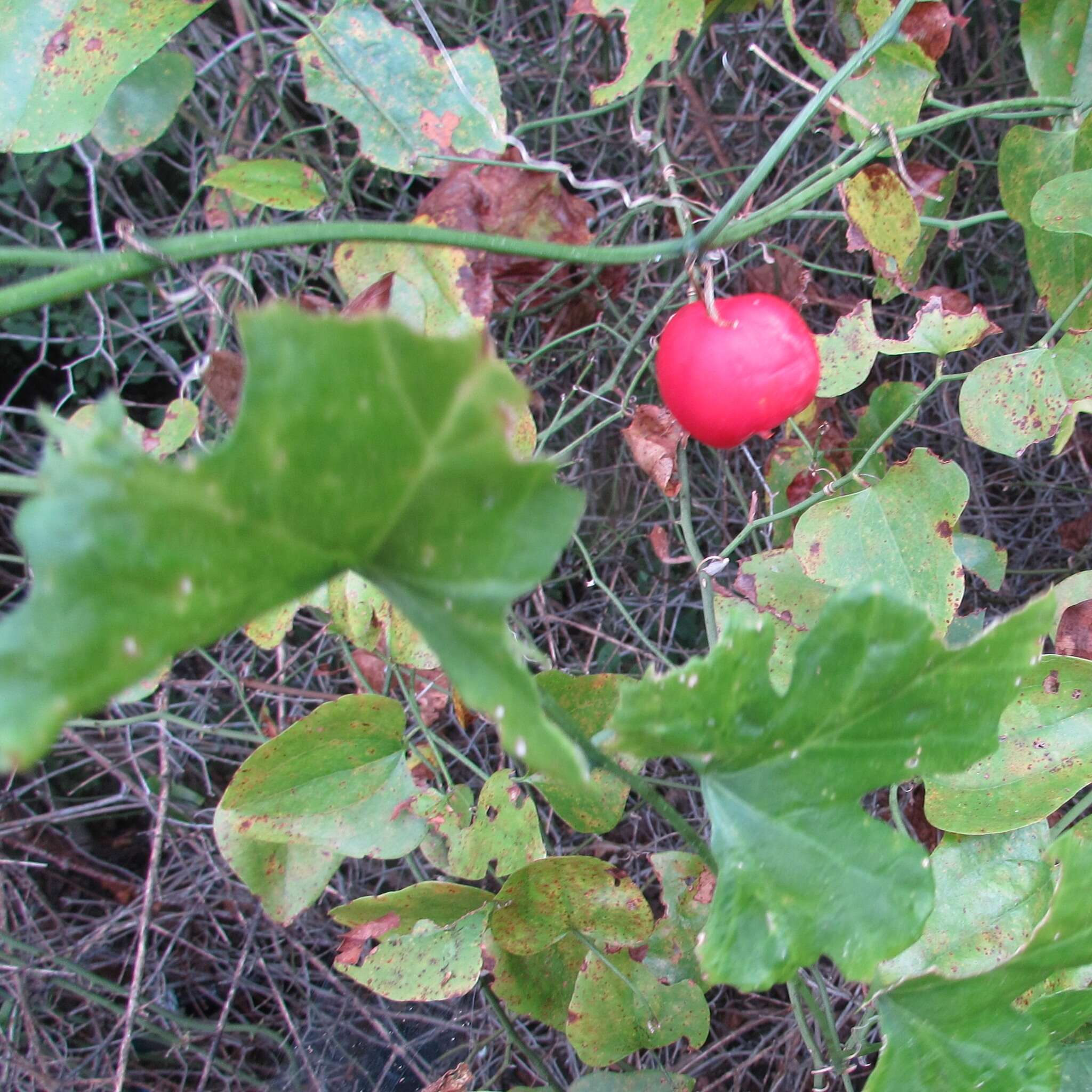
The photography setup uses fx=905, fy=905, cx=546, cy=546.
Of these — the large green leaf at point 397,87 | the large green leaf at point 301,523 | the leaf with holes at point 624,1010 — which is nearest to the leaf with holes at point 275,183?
the large green leaf at point 397,87

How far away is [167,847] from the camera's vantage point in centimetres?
130

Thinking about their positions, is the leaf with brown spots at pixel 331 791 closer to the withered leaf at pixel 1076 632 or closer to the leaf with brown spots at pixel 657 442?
the leaf with brown spots at pixel 657 442

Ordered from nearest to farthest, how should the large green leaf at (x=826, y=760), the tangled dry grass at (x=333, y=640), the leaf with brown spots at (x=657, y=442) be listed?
the large green leaf at (x=826, y=760) → the leaf with brown spots at (x=657, y=442) → the tangled dry grass at (x=333, y=640)

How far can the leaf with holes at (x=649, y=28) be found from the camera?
732 millimetres

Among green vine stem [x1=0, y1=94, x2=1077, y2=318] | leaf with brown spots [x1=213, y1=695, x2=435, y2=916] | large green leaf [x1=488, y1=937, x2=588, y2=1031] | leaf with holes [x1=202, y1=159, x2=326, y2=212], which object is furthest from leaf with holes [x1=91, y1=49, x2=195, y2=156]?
large green leaf [x1=488, y1=937, x2=588, y2=1031]

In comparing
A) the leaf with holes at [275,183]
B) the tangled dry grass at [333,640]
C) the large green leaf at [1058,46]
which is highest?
the leaf with holes at [275,183]

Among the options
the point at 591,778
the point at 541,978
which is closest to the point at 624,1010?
the point at 541,978

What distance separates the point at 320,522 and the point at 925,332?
0.59 m

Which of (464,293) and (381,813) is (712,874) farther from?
(464,293)

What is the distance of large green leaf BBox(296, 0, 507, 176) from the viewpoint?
Answer: 0.80 meters

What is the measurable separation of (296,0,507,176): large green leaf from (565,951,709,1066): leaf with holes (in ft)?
2.27

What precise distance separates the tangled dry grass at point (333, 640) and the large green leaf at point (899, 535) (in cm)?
40

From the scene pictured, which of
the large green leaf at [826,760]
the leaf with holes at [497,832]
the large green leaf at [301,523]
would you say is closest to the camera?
the large green leaf at [301,523]

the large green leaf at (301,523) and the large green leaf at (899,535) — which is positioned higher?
the large green leaf at (301,523)
